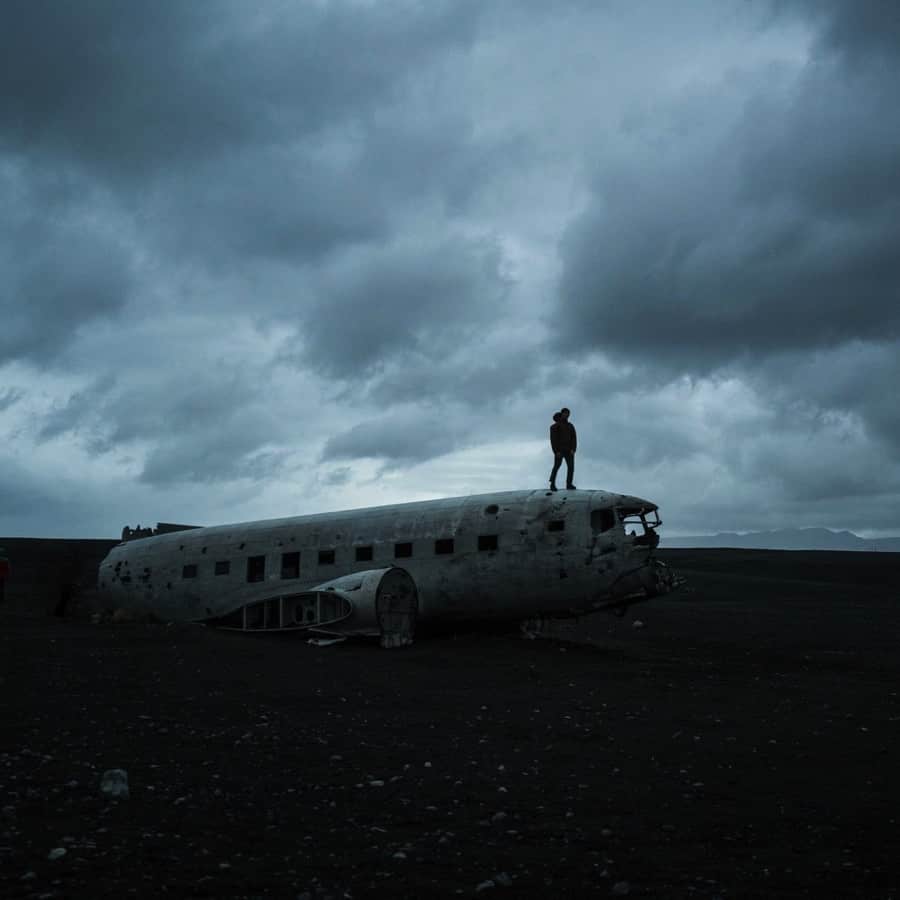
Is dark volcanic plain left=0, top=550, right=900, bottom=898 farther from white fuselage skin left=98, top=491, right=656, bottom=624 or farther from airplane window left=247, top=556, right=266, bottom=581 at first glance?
airplane window left=247, top=556, right=266, bottom=581

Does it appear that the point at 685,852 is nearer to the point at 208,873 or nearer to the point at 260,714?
the point at 208,873

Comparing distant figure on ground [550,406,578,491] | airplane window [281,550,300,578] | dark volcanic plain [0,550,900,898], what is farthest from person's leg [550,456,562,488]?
airplane window [281,550,300,578]

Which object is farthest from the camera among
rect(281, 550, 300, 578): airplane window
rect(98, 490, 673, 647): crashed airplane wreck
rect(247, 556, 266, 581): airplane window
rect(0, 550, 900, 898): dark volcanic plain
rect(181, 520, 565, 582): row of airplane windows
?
rect(247, 556, 266, 581): airplane window

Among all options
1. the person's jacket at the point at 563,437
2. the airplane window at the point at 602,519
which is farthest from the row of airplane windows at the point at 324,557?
the person's jacket at the point at 563,437

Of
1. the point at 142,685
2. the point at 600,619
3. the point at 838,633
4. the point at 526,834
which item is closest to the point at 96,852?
the point at 526,834

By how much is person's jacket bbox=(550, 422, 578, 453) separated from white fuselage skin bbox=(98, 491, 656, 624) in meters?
Result: 1.74

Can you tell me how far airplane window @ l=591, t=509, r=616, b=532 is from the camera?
25.6 meters

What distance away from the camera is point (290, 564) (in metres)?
29.5

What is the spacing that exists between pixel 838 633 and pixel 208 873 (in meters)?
29.4

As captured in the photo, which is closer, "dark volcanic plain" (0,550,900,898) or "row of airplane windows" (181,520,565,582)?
"dark volcanic plain" (0,550,900,898)

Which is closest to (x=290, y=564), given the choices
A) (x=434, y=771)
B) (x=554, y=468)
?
(x=554, y=468)

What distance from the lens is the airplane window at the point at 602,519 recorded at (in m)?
25.6

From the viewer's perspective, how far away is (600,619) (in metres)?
39.1

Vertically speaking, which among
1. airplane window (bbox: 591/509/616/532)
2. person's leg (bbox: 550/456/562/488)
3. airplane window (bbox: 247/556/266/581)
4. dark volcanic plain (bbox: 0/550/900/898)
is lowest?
dark volcanic plain (bbox: 0/550/900/898)
